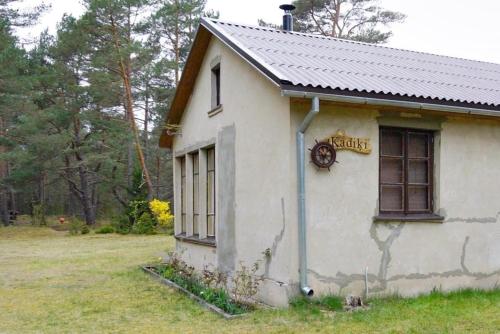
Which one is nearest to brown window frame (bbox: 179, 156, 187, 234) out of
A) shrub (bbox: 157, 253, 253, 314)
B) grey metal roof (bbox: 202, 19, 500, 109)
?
shrub (bbox: 157, 253, 253, 314)

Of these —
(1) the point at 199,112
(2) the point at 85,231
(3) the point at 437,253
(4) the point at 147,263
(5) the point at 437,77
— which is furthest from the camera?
(2) the point at 85,231

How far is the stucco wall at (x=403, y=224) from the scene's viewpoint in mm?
7453

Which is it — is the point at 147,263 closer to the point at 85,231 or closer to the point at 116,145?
the point at 85,231

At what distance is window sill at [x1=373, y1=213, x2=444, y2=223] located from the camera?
7816 mm

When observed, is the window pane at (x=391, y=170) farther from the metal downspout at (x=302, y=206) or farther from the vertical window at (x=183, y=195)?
the vertical window at (x=183, y=195)

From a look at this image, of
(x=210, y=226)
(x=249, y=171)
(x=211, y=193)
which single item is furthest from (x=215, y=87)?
(x=210, y=226)

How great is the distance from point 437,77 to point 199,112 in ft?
15.2

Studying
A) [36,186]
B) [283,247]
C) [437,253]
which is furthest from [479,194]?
[36,186]

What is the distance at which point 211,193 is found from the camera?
34.1ft

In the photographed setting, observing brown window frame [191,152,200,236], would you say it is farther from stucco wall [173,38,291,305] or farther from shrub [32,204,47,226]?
shrub [32,204,47,226]

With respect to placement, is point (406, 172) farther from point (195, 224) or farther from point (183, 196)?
point (183, 196)

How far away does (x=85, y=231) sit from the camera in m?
26.7

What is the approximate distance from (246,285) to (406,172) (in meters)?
2.98

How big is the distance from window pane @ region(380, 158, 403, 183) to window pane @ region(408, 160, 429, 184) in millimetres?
183
